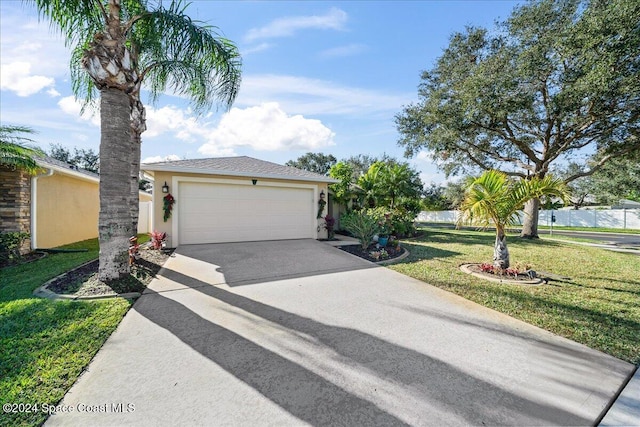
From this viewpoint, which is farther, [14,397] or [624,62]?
[624,62]

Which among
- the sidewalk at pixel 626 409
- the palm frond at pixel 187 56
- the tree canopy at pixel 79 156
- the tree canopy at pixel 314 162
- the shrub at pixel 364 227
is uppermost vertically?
the tree canopy at pixel 314 162

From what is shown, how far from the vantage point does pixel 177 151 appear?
17234 millimetres

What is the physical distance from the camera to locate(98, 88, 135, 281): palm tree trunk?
5.10 meters

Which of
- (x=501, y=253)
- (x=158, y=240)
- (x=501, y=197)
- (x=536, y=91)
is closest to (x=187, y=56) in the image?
(x=158, y=240)

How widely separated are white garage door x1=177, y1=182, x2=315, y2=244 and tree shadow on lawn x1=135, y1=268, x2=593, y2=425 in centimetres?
→ 558

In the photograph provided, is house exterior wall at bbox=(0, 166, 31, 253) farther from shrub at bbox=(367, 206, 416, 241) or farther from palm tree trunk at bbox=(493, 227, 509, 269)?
palm tree trunk at bbox=(493, 227, 509, 269)

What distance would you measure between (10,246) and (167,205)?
12.5ft

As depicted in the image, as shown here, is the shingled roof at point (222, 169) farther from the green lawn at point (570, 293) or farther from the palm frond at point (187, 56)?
the green lawn at point (570, 293)

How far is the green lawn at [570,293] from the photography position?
3555 mm

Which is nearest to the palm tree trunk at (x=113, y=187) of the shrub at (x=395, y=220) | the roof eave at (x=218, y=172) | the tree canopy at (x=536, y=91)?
the roof eave at (x=218, y=172)

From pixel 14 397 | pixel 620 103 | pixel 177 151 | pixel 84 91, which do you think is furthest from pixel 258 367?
pixel 177 151

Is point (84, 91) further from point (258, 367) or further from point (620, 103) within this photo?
point (620, 103)

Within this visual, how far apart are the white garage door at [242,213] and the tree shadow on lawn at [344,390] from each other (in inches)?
220

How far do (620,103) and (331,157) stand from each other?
3702 centimetres
